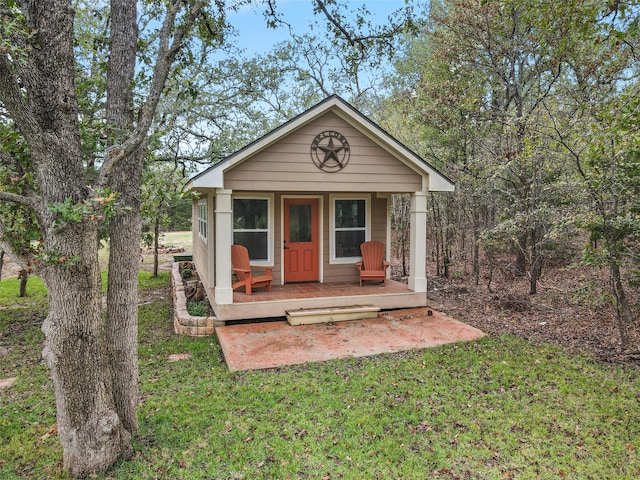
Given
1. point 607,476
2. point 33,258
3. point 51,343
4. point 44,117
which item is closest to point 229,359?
point 51,343

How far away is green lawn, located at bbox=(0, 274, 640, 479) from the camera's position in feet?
10.2

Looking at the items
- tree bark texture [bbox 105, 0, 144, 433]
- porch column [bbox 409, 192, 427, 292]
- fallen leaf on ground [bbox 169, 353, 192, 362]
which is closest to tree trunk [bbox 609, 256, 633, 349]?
porch column [bbox 409, 192, 427, 292]

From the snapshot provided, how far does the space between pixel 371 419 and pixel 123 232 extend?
2.72m

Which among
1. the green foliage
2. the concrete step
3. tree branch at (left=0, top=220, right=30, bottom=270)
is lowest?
the concrete step

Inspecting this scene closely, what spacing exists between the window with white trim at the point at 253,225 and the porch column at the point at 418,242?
2969mm

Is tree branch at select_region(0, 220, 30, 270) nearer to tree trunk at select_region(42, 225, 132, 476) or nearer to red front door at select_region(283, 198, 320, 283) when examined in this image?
tree trunk at select_region(42, 225, 132, 476)

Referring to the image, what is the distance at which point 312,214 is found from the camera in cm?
894

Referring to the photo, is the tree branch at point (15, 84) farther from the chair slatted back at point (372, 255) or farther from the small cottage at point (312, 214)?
the chair slatted back at point (372, 255)

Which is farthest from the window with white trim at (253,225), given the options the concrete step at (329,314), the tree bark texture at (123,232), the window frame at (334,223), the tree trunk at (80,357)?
the tree trunk at (80,357)

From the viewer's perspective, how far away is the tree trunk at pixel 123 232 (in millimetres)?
3191

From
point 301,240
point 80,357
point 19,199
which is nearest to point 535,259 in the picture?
point 301,240

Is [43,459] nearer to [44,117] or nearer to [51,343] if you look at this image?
[51,343]

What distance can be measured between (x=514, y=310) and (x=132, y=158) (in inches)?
286

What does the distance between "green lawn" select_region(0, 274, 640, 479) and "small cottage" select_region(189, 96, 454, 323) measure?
2152mm
